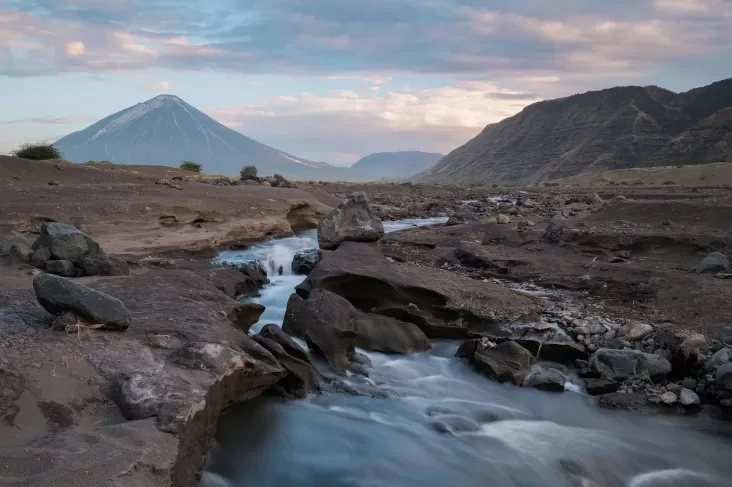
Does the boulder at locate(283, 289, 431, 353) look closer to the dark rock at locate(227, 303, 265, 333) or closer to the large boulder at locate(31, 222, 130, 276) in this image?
the dark rock at locate(227, 303, 265, 333)

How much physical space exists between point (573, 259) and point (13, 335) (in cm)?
1169

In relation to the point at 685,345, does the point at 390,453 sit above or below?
below

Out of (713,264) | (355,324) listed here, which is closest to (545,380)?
(355,324)

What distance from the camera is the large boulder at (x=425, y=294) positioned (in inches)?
408

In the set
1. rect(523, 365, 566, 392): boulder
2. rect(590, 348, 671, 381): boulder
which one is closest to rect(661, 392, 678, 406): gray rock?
rect(590, 348, 671, 381): boulder

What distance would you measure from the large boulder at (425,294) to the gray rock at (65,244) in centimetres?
379

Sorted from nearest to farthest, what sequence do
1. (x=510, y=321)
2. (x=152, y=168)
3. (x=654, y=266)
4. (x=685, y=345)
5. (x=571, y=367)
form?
(x=685, y=345) < (x=571, y=367) < (x=510, y=321) < (x=654, y=266) < (x=152, y=168)

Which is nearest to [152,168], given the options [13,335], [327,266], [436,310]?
[327,266]

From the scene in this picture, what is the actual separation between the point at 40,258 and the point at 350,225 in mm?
7322

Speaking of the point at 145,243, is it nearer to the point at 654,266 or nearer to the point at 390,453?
the point at 390,453

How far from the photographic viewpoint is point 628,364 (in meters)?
8.41

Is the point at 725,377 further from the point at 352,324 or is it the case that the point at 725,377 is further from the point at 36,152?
the point at 36,152

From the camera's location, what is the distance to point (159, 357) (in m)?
6.37

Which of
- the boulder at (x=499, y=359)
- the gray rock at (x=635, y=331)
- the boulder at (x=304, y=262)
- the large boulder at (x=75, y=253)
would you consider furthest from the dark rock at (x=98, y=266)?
the gray rock at (x=635, y=331)
